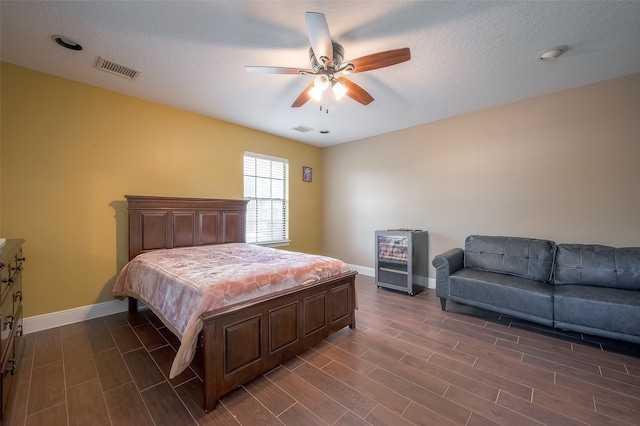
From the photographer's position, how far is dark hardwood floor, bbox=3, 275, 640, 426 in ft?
5.34

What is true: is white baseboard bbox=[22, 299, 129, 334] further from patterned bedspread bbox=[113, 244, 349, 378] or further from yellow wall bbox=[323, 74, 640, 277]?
yellow wall bbox=[323, 74, 640, 277]

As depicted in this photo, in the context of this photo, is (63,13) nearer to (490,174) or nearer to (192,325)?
(192,325)

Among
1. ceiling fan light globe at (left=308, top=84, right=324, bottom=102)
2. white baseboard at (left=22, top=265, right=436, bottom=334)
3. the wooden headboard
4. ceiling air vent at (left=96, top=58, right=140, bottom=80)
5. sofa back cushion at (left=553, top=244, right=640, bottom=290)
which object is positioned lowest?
white baseboard at (left=22, top=265, right=436, bottom=334)

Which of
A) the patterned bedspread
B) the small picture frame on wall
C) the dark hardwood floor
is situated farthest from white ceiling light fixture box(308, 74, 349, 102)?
the small picture frame on wall

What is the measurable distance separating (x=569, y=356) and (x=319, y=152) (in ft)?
16.5

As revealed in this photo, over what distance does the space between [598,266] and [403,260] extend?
214cm

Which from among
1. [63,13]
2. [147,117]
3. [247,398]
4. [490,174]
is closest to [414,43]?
[490,174]

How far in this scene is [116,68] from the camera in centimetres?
265

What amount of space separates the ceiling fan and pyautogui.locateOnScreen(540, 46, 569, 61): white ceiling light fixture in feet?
5.16

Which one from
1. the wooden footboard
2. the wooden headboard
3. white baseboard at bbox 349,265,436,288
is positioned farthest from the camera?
white baseboard at bbox 349,265,436,288

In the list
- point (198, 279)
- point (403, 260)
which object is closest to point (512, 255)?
point (403, 260)

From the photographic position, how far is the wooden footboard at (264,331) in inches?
66.7

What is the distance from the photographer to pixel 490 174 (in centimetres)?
375

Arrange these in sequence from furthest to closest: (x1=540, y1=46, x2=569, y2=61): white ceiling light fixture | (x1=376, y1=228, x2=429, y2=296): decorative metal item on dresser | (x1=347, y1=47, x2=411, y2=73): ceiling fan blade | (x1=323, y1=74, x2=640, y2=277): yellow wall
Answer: (x1=376, y1=228, x2=429, y2=296): decorative metal item on dresser → (x1=323, y1=74, x2=640, y2=277): yellow wall → (x1=540, y1=46, x2=569, y2=61): white ceiling light fixture → (x1=347, y1=47, x2=411, y2=73): ceiling fan blade
